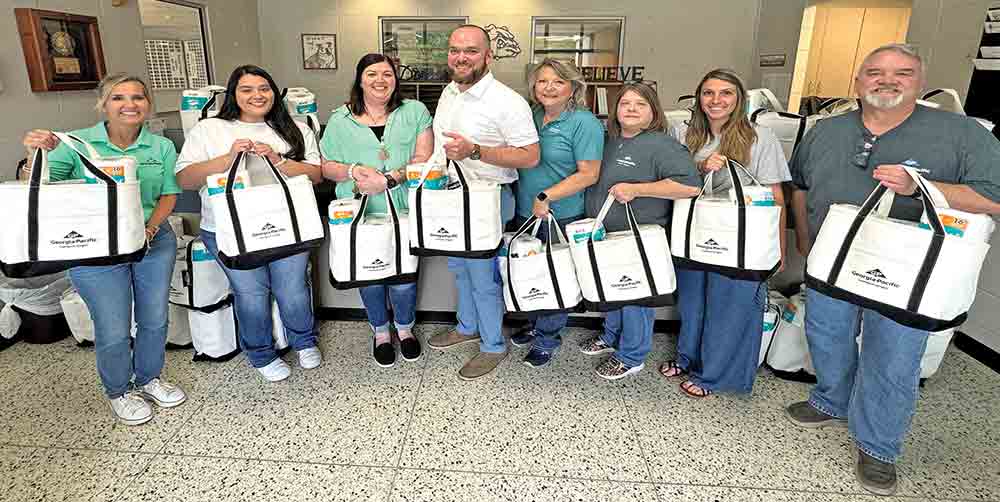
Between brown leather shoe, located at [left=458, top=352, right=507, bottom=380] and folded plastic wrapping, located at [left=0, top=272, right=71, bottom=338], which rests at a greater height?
folded plastic wrapping, located at [left=0, top=272, right=71, bottom=338]

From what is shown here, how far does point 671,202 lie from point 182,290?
218cm

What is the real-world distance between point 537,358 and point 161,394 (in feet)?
5.23

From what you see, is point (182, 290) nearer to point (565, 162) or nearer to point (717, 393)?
point (565, 162)

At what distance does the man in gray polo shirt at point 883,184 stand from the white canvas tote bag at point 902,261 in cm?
11

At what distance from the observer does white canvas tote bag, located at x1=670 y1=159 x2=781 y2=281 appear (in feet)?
6.20

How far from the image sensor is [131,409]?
82.5 inches

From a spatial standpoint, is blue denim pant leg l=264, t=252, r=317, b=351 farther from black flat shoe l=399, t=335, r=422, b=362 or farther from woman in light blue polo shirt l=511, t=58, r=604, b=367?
woman in light blue polo shirt l=511, t=58, r=604, b=367

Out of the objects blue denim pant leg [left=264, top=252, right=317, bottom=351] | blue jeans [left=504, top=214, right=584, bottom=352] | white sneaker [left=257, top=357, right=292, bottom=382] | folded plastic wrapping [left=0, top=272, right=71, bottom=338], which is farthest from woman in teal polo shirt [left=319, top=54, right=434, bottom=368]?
folded plastic wrapping [left=0, top=272, right=71, bottom=338]

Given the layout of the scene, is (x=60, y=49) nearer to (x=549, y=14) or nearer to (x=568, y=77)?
(x=568, y=77)

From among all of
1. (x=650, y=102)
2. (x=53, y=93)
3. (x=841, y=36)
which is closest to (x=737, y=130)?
(x=650, y=102)

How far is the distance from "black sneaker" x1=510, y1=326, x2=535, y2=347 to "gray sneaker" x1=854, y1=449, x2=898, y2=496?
1.43 metres

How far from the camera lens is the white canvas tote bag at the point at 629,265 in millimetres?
2014

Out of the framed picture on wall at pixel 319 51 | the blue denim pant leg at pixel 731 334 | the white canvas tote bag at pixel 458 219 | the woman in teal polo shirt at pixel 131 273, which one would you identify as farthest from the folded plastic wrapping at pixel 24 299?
the framed picture on wall at pixel 319 51

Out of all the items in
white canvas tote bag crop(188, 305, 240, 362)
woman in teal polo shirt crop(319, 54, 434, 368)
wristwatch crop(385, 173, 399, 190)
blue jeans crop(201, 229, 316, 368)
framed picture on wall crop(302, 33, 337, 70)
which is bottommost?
white canvas tote bag crop(188, 305, 240, 362)
